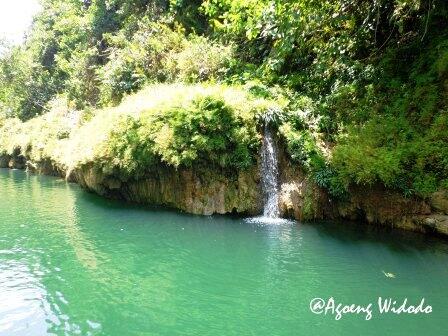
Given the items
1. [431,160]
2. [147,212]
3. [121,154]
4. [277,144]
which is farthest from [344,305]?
[121,154]

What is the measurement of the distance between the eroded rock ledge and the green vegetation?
0.43 metres

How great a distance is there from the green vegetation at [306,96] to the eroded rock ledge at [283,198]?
0.43m

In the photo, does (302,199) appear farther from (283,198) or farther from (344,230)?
(344,230)

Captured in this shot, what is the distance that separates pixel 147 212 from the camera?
563 inches

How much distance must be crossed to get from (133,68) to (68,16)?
2003cm

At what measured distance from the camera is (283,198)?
13023mm

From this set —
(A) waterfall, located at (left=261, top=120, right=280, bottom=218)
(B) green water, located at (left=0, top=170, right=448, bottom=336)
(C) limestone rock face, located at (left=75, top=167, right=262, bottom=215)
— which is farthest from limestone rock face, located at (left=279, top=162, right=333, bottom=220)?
(C) limestone rock face, located at (left=75, top=167, right=262, bottom=215)

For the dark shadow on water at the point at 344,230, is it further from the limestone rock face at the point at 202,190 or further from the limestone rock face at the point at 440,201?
the limestone rock face at the point at 440,201

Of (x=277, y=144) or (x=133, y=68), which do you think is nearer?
(x=277, y=144)

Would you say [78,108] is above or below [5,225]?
above

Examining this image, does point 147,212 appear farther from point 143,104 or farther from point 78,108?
point 78,108

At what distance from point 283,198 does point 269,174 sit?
3.11 feet

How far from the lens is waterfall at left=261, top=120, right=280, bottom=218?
13.3 metres

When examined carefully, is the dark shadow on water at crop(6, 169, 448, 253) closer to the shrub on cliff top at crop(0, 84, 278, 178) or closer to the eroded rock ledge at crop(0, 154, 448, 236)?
the eroded rock ledge at crop(0, 154, 448, 236)
